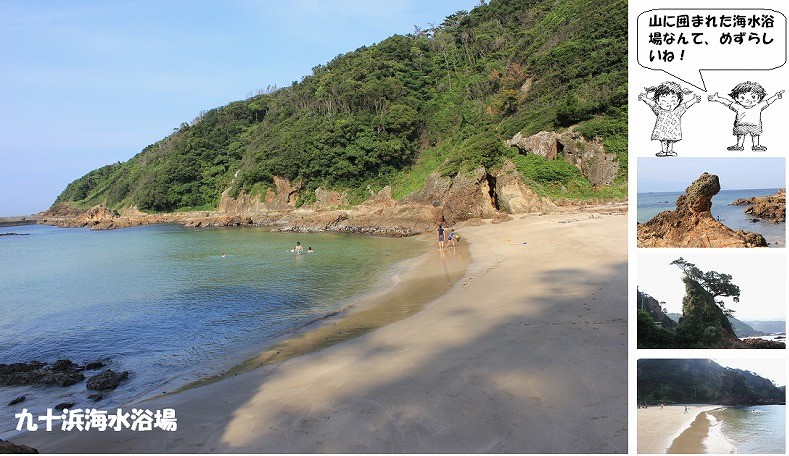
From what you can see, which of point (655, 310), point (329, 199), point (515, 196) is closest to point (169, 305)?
point (655, 310)

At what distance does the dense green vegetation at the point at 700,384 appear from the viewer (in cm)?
249

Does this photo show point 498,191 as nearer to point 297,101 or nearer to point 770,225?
point 770,225

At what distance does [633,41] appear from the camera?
263 cm

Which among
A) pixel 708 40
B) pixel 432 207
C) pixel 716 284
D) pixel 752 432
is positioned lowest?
pixel 752 432

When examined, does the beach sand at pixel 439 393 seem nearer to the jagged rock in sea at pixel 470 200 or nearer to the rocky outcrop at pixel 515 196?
the rocky outcrop at pixel 515 196

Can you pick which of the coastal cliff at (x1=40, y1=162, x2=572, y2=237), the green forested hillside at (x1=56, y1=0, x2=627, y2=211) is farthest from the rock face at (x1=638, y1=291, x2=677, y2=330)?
the green forested hillside at (x1=56, y1=0, x2=627, y2=211)

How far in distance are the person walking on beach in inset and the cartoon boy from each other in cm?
17

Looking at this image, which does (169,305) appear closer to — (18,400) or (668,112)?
(18,400)

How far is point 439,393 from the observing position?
5.38 meters

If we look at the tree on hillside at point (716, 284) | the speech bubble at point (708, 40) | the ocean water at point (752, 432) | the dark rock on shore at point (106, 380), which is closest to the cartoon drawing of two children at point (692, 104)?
the speech bubble at point (708, 40)

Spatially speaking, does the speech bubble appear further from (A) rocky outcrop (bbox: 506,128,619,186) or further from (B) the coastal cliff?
(A) rocky outcrop (bbox: 506,128,619,186)

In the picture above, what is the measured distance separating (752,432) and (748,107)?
186cm

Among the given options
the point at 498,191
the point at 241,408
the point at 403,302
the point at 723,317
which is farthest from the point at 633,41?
the point at 498,191

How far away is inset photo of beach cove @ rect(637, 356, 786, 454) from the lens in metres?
2.50
